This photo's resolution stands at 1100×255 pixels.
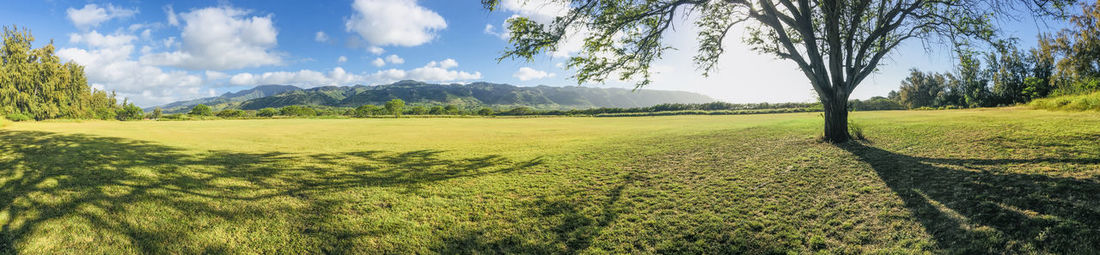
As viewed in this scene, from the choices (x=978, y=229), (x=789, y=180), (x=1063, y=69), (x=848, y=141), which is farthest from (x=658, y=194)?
(x=1063, y=69)

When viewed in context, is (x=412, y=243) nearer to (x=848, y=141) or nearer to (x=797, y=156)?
(x=797, y=156)

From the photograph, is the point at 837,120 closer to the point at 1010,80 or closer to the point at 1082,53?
the point at 1082,53

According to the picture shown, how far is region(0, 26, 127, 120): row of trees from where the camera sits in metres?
36.9

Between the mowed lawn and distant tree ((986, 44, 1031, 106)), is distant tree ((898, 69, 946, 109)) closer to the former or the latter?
distant tree ((986, 44, 1031, 106))

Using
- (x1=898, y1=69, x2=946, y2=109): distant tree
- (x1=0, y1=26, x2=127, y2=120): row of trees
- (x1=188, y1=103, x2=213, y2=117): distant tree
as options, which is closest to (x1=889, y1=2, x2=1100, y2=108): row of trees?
(x1=898, y1=69, x2=946, y2=109): distant tree

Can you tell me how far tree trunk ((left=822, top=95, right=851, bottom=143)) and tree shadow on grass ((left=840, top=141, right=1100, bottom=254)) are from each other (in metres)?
4.33

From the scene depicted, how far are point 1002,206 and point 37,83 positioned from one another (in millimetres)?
75428

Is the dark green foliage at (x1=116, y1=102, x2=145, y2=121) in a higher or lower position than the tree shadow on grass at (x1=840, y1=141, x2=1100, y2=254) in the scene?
higher

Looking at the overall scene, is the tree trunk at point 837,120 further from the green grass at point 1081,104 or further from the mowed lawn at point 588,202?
the green grass at point 1081,104

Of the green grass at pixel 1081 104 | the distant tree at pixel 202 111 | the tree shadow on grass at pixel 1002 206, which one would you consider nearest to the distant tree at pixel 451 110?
the distant tree at pixel 202 111

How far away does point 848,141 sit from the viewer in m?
11.3

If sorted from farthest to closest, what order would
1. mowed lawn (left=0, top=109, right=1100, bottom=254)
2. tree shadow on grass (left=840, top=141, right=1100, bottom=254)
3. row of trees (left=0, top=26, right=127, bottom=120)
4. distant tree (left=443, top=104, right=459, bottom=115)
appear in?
distant tree (left=443, top=104, right=459, bottom=115) → row of trees (left=0, top=26, right=127, bottom=120) → mowed lawn (left=0, top=109, right=1100, bottom=254) → tree shadow on grass (left=840, top=141, right=1100, bottom=254)

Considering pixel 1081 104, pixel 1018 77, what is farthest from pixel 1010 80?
pixel 1081 104

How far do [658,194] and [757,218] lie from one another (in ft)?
5.97
